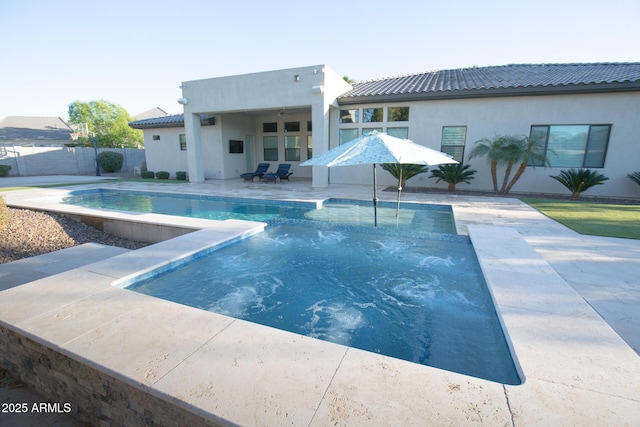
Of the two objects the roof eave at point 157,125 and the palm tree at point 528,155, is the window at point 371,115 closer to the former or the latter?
the palm tree at point 528,155

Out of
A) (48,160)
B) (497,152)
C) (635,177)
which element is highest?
(497,152)

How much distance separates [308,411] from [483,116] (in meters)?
13.0

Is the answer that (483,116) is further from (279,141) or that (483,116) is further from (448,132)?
(279,141)

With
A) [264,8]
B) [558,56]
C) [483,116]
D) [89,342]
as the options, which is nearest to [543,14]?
[483,116]

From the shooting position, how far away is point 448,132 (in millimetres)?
12344

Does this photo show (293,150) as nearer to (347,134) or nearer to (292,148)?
(292,148)

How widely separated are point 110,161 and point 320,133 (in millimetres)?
18234

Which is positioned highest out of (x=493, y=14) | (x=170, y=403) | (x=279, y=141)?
(x=493, y=14)

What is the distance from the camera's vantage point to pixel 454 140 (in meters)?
12.3

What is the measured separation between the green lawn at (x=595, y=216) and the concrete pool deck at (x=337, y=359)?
2767 millimetres

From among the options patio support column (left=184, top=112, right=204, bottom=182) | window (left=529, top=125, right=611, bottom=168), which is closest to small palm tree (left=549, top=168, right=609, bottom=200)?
window (left=529, top=125, right=611, bottom=168)

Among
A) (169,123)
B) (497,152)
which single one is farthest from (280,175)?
(497,152)

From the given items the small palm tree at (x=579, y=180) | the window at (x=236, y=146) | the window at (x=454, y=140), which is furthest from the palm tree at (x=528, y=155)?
the window at (x=236, y=146)

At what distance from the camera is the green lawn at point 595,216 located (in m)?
5.90
